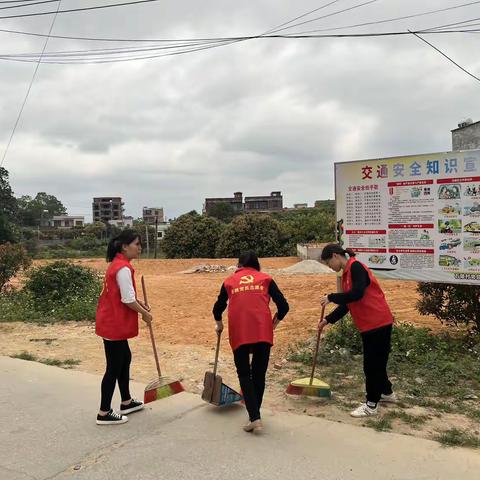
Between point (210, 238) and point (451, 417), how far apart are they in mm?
37410

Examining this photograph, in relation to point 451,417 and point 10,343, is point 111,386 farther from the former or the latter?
point 10,343

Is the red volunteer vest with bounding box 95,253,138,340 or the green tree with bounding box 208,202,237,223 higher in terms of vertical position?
the green tree with bounding box 208,202,237,223

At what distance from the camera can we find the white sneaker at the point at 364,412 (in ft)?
15.2

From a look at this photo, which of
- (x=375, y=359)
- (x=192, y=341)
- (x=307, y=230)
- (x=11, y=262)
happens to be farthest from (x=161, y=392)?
(x=307, y=230)

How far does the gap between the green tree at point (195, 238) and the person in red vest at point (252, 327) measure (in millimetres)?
37101

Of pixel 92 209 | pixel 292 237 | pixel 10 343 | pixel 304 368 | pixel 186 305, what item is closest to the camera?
pixel 304 368

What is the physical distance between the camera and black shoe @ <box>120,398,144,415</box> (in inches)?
190

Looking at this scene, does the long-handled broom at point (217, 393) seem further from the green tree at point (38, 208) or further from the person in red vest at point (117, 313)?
the green tree at point (38, 208)

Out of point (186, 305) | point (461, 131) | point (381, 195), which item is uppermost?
point (461, 131)

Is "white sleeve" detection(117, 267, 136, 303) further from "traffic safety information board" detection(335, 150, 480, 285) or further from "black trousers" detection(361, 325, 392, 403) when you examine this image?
"traffic safety information board" detection(335, 150, 480, 285)

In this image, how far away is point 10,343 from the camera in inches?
336

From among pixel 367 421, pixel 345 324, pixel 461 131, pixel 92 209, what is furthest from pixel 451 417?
pixel 92 209

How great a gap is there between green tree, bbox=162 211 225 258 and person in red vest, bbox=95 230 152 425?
36821 millimetres

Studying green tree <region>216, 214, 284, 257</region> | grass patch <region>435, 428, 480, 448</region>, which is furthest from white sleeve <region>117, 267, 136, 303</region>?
green tree <region>216, 214, 284, 257</region>
